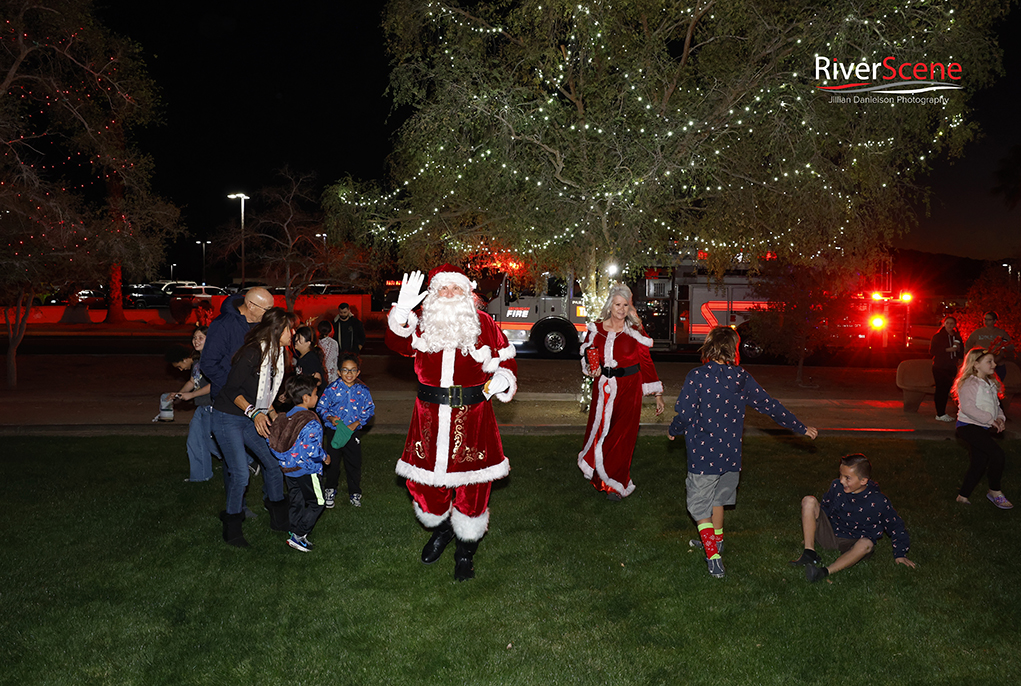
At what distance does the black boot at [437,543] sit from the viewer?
5.25 metres

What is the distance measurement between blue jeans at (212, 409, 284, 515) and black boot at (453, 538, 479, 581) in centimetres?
152

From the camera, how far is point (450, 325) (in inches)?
201

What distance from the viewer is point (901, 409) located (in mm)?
12344

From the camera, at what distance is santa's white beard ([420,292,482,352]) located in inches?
201

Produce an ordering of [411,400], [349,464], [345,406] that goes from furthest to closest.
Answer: [411,400]
[349,464]
[345,406]

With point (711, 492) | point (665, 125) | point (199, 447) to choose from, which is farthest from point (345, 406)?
point (665, 125)

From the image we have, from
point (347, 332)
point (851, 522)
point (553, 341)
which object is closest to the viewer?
point (851, 522)

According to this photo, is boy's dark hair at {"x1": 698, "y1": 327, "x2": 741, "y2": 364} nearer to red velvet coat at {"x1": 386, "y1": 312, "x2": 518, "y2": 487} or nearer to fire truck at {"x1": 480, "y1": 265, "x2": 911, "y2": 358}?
red velvet coat at {"x1": 386, "y1": 312, "x2": 518, "y2": 487}

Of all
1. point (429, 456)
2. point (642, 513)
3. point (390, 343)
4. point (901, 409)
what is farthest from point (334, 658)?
point (901, 409)

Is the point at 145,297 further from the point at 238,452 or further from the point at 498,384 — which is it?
the point at 498,384

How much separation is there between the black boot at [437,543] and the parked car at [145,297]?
37.5 m

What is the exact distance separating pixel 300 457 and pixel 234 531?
0.77 metres

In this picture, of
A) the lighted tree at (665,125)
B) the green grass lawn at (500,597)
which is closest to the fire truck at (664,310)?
the lighted tree at (665,125)

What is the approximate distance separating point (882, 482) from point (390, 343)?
5205 millimetres
